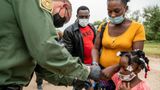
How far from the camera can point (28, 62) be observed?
2941mm

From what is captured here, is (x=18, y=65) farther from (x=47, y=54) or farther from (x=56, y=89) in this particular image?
(x=56, y=89)

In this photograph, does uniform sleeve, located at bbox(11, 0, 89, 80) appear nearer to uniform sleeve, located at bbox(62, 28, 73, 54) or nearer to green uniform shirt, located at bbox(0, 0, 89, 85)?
green uniform shirt, located at bbox(0, 0, 89, 85)

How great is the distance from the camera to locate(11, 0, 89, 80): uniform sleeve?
2.63m

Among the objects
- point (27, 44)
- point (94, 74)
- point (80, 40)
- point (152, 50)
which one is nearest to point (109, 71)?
point (94, 74)

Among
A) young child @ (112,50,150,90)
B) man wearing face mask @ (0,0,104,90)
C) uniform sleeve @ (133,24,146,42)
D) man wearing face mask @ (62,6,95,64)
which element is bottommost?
man wearing face mask @ (62,6,95,64)

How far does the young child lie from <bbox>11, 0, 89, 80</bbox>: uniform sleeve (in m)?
1.15

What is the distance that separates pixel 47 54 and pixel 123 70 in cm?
146

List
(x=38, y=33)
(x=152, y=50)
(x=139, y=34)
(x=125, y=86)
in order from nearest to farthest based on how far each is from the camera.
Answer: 1. (x=38, y=33)
2. (x=125, y=86)
3. (x=139, y=34)
4. (x=152, y=50)

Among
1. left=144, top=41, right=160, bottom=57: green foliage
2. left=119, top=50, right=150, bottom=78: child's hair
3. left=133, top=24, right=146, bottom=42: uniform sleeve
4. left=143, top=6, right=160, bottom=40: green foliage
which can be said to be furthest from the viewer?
left=143, top=6, right=160, bottom=40: green foliage

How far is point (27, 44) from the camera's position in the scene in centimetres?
273

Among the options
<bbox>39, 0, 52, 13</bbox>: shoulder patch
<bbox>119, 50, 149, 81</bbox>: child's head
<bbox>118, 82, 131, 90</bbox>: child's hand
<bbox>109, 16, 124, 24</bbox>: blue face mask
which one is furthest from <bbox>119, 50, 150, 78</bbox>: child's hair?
<bbox>39, 0, 52, 13</bbox>: shoulder patch

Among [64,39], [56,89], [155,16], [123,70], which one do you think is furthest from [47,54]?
[155,16]

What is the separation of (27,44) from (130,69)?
151 cm

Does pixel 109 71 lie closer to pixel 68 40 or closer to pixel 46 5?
pixel 46 5
